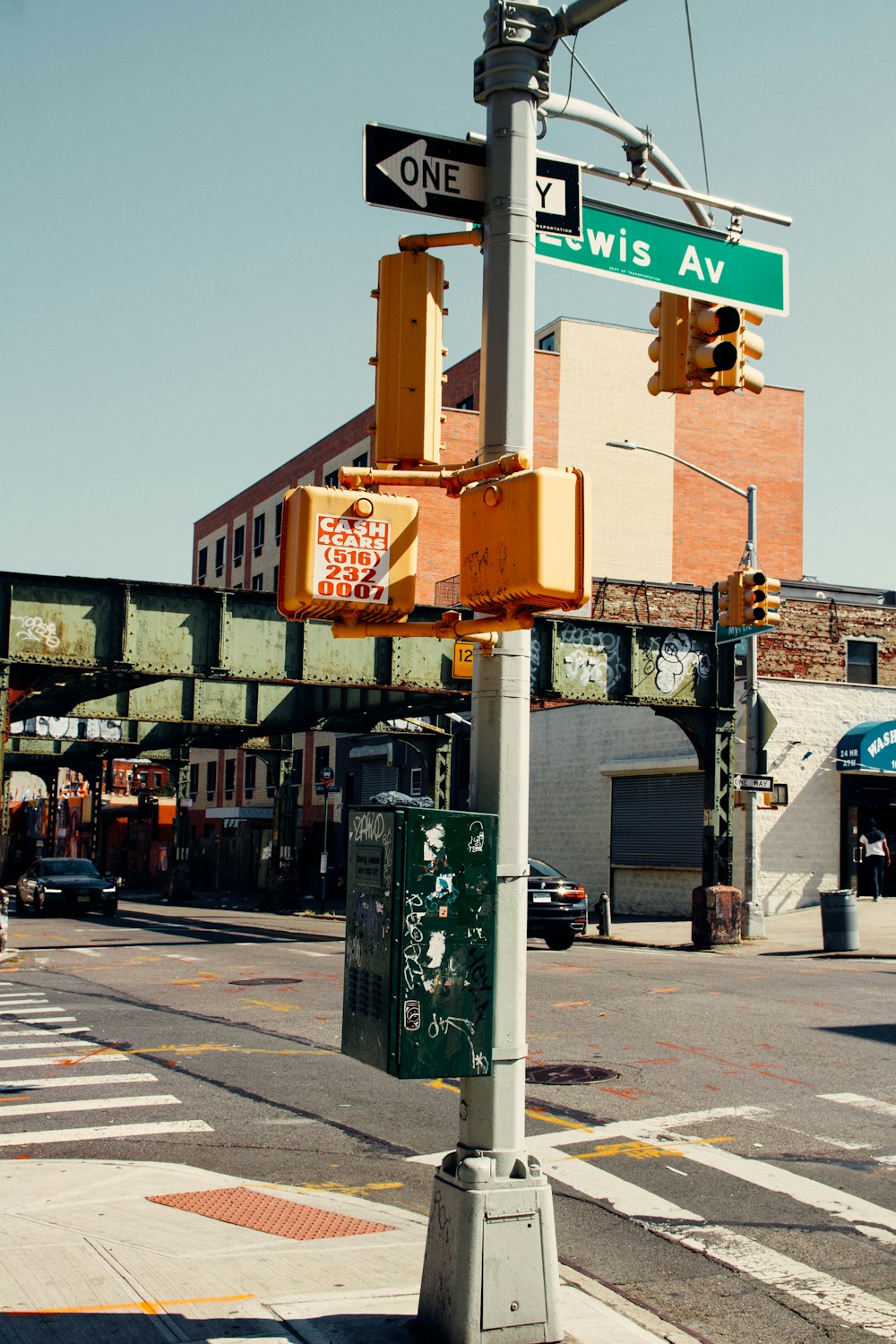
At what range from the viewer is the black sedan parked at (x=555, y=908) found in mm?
24625

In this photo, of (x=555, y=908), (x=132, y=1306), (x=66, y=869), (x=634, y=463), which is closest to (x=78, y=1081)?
(x=132, y=1306)

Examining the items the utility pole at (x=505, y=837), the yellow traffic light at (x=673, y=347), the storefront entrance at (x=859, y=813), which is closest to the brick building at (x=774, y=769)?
the storefront entrance at (x=859, y=813)

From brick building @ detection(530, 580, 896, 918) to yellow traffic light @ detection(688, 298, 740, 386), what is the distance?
1035 inches

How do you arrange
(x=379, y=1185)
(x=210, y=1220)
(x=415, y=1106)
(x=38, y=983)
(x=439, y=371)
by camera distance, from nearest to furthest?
1. (x=439, y=371)
2. (x=210, y=1220)
3. (x=379, y=1185)
4. (x=415, y=1106)
5. (x=38, y=983)

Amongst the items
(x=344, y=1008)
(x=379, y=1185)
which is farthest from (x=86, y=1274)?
(x=379, y=1185)

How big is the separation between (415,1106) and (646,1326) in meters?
4.94

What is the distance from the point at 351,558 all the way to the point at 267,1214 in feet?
12.5

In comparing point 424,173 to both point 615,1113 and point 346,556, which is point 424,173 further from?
point 615,1113

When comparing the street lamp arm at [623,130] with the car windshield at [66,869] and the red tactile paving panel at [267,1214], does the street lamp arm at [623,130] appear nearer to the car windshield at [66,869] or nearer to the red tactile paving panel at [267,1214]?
the red tactile paving panel at [267,1214]

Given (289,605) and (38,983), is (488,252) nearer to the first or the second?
(289,605)

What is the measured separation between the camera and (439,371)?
5.82 m

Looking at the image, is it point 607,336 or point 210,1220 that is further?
point 607,336

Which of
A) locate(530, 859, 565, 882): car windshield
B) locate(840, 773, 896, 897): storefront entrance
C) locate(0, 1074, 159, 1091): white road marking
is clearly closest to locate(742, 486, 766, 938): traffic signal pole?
locate(530, 859, 565, 882): car windshield

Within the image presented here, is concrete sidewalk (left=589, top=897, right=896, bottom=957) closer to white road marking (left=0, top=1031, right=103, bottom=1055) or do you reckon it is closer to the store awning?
the store awning
